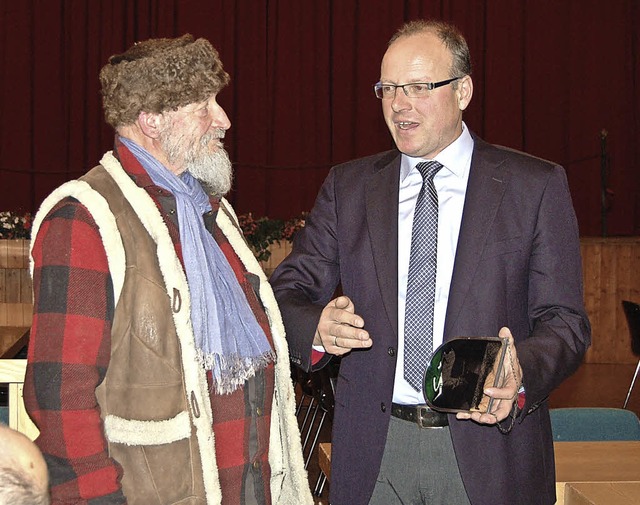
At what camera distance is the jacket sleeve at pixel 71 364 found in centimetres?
184

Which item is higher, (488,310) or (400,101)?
(400,101)

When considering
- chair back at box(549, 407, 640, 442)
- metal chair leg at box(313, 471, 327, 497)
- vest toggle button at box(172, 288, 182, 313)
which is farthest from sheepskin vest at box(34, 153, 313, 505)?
metal chair leg at box(313, 471, 327, 497)

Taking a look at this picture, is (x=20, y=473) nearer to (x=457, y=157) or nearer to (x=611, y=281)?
(x=457, y=157)

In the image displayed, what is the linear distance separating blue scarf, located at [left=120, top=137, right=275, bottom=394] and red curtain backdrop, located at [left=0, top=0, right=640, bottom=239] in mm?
9745

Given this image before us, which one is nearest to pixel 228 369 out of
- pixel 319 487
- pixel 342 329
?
pixel 342 329

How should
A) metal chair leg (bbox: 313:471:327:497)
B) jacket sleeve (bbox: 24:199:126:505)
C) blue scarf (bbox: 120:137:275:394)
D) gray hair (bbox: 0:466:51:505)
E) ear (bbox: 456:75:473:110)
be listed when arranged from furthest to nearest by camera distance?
metal chair leg (bbox: 313:471:327:497) → ear (bbox: 456:75:473:110) → blue scarf (bbox: 120:137:275:394) → jacket sleeve (bbox: 24:199:126:505) → gray hair (bbox: 0:466:51:505)

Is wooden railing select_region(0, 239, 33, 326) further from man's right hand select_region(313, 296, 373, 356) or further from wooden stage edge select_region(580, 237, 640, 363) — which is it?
man's right hand select_region(313, 296, 373, 356)

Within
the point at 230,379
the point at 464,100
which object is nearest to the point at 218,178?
the point at 230,379

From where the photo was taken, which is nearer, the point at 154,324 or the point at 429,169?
the point at 154,324

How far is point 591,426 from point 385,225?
1388mm

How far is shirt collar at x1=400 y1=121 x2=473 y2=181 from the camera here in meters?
2.34

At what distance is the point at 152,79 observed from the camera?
6.86 feet

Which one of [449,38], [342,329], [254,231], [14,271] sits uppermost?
[449,38]

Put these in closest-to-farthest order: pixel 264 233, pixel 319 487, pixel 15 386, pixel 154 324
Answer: pixel 154 324
pixel 15 386
pixel 319 487
pixel 264 233
